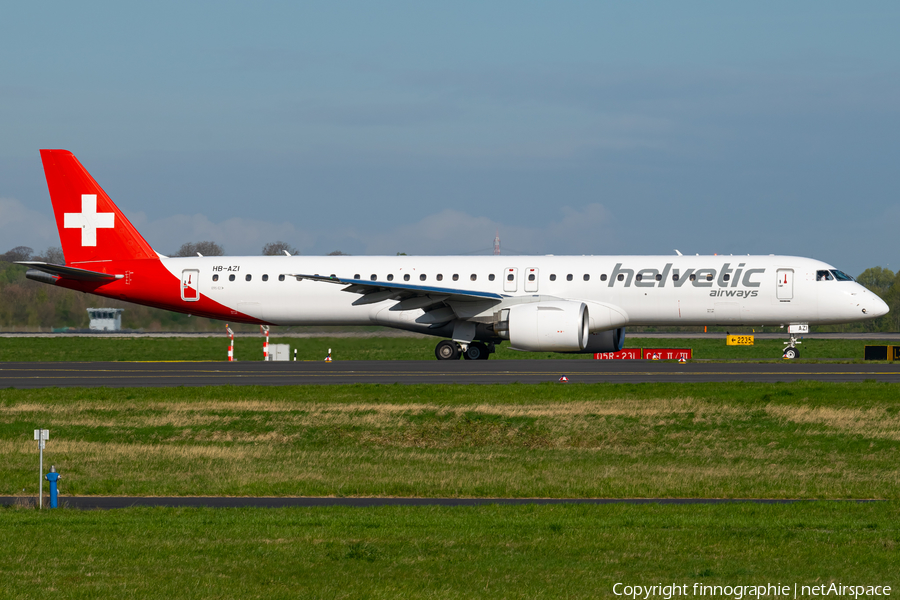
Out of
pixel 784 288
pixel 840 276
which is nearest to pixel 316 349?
pixel 784 288

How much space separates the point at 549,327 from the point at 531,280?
3.76 metres

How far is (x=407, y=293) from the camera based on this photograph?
35.8m

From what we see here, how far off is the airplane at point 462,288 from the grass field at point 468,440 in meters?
9.62

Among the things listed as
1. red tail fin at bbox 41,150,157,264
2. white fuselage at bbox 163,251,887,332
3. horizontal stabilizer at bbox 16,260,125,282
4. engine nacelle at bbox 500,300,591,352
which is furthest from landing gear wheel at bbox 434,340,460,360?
horizontal stabilizer at bbox 16,260,125,282

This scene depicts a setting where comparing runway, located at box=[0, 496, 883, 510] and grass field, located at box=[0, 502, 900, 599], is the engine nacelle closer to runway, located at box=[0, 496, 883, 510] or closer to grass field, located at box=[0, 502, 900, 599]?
runway, located at box=[0, 496, 883, 510]

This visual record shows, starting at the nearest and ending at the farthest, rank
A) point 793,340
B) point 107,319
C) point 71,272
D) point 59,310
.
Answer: point 793,340 → point 71,272 → point 59,310 → point 107,319

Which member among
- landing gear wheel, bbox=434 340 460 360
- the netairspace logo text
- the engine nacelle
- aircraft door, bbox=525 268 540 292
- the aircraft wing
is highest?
aircraft door, bbox=525 268 540 292

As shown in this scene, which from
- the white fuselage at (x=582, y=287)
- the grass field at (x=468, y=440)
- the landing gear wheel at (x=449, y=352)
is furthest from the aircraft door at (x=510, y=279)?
the grass field at (x=468, y=440)

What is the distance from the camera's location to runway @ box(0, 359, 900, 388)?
2905 cm

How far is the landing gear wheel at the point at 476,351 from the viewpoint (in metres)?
37.8

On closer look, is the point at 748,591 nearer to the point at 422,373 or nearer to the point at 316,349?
the point at 422,373

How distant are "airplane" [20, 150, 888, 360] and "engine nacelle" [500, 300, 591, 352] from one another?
0.15 feet

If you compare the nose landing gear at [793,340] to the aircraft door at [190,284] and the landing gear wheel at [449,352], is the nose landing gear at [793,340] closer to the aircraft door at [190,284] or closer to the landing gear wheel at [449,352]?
the landing gear wheel at [449,352]

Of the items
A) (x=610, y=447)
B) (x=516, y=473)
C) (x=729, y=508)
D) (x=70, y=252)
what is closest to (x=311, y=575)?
(x=729, y=508)
